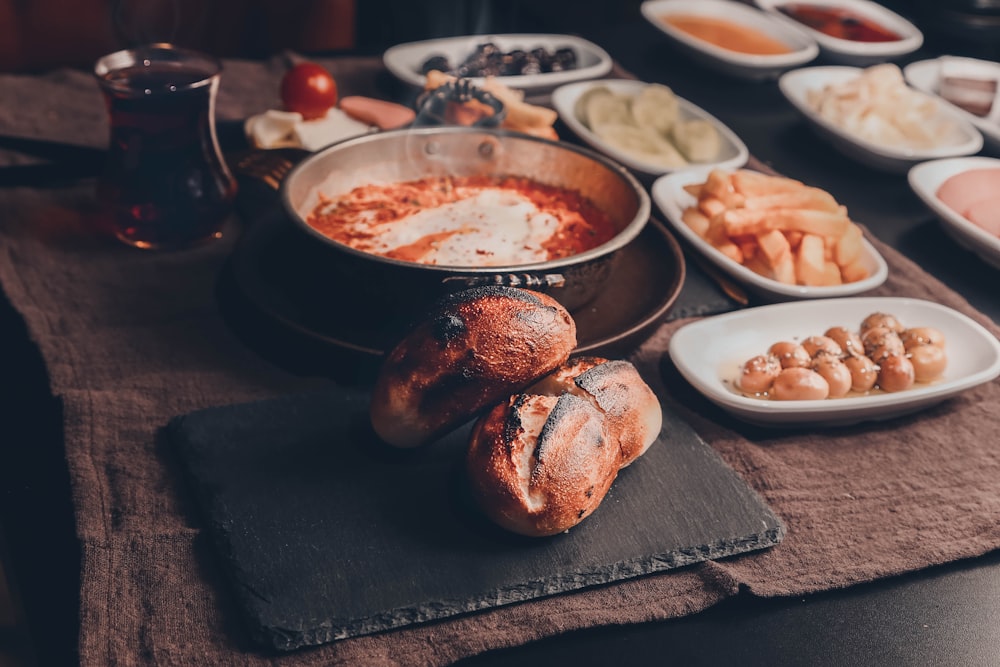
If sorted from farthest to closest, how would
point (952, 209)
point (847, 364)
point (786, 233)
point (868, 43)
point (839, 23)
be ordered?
point (839, 23) → point (868, 43) → point (952, 209) → point (786, 233) → point (847, 364)

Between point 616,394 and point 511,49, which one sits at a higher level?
point 616,394

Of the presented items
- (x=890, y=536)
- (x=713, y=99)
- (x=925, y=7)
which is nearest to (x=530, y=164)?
(x=890, y=536)

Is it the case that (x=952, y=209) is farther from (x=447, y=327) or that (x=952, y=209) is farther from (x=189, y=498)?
(x=189, y=498)

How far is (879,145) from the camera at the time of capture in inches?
111

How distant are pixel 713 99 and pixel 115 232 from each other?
216 centimetres

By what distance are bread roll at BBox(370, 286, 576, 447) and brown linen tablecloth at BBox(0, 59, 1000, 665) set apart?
0.32 meters

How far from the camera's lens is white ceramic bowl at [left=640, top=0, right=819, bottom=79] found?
11.3 ft

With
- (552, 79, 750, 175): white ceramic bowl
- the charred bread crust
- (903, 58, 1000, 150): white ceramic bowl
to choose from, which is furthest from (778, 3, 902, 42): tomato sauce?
the charred bread crust

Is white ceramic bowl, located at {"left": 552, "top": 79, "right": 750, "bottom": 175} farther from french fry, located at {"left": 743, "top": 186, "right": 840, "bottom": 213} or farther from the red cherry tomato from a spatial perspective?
the red cherry tomato

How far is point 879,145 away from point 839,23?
1559mm

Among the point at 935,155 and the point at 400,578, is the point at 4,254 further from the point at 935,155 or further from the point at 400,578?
the point at 935,155

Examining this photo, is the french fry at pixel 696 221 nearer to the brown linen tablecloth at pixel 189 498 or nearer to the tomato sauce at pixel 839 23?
the brown linen tablecloth at pixel 189 498

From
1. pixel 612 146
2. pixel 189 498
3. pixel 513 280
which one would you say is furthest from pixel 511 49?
pixel 189 498

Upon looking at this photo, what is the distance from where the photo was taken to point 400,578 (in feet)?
4.33
